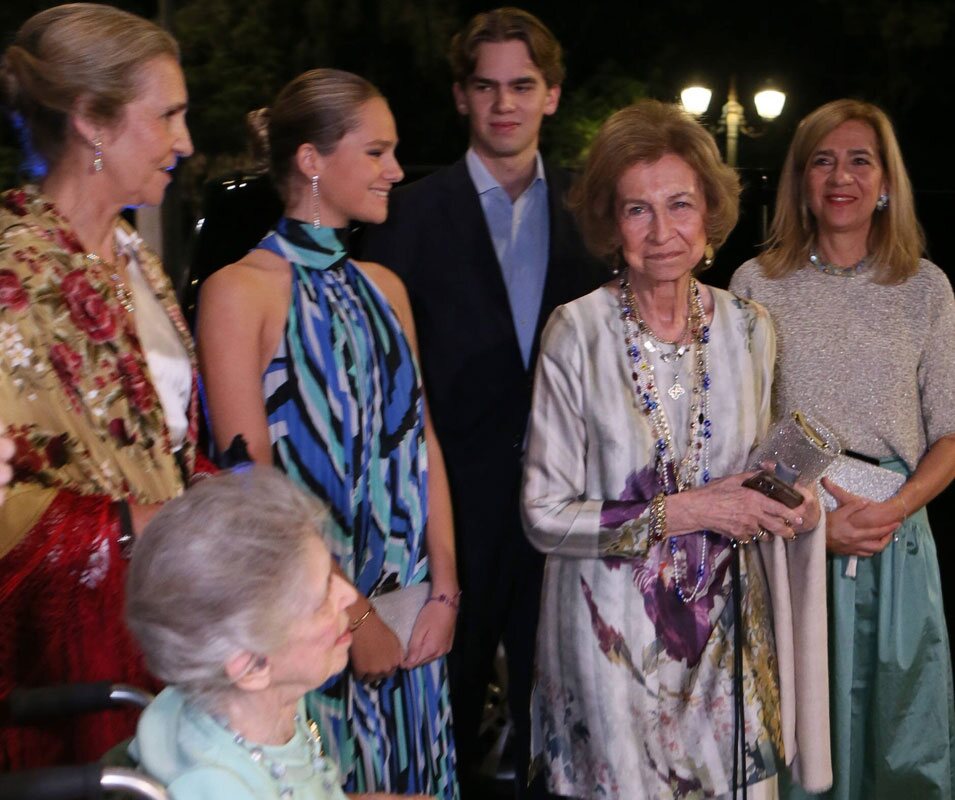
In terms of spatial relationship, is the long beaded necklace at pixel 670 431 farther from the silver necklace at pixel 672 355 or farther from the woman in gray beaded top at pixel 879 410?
the woman in gray beaded top at pixel 879 410

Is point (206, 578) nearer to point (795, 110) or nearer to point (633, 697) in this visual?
point (633, 697)

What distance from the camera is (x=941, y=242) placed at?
4508 millimetres

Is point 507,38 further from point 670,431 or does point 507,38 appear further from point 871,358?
point 670,431

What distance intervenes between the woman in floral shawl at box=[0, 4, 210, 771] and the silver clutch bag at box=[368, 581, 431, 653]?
1.86ft

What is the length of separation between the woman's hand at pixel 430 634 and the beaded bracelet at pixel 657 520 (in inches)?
23.6

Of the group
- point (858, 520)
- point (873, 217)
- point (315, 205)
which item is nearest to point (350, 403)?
point (315, 205)

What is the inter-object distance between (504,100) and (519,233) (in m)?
0.34

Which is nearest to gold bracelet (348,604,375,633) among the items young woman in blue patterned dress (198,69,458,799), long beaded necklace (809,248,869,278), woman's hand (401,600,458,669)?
young woman in blue patterned dress (198,69,458,799)

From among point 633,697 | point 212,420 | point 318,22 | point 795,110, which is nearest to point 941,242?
point 633,697

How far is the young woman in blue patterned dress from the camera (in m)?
2.94

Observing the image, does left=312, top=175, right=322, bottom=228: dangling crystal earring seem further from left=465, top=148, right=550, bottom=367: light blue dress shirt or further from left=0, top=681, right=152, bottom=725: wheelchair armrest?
left=0, top=681, right=152, bottom=725: wheelchair armrest

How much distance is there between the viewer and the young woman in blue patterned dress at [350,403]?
2.94m

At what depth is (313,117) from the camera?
3.09 metres

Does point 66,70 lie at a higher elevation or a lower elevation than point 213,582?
higher
